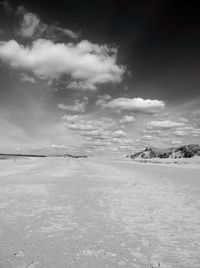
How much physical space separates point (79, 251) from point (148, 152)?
155 metres

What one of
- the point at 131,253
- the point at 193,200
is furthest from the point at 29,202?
the point at 193,200

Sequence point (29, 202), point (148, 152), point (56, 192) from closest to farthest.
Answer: point (29, 202) → point (56, 192) → point (148, 152)

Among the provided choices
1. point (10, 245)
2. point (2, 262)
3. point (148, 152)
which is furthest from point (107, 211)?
point (148, 152)

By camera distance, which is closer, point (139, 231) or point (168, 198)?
point (139, 231)

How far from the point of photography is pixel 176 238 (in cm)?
738

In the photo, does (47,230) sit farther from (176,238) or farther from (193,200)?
(193,200)

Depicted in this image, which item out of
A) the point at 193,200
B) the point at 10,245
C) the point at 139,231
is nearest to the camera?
the point at 10,245

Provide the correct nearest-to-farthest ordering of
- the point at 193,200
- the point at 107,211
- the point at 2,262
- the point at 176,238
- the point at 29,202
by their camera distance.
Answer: the point at 2,262 < the point at 176,238 < the point at 107,211 < the point at 29,202 < the point at 193,200

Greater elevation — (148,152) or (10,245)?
(148,152)

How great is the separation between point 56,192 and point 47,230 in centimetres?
736

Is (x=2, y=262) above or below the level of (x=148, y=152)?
below

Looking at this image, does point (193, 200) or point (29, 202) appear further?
point (193, 200)

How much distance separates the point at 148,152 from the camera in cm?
15850

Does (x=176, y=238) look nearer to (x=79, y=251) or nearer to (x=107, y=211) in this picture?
(x=79, y=251)
